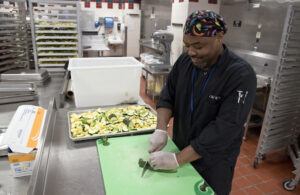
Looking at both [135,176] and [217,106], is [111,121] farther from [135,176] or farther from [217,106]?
[217,106]

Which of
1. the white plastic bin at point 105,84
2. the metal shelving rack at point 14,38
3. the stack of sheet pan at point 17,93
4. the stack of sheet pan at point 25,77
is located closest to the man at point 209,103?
the white plastic bin at point 105,84

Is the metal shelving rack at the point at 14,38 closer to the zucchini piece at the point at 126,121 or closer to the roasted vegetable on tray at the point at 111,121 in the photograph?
the roasted vegetable on tray at the point at 111,121

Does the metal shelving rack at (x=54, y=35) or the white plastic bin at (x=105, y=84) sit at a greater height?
the metal shelving rack at (x=54, y=35)

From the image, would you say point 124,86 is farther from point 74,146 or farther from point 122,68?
point 74,146

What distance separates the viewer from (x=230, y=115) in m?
1.15

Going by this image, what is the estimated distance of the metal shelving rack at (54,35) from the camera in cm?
262

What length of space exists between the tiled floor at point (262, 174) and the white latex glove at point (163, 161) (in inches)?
68.1

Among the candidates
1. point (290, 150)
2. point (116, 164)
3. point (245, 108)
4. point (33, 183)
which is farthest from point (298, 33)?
point (33, 183)

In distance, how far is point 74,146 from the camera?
4.61 ft

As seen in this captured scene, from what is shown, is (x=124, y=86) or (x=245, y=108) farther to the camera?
(x=124, y=86)

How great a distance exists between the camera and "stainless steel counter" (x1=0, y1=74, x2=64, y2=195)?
1.06 meters

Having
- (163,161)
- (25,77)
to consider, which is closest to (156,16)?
(25,77)

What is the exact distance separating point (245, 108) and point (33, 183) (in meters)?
1.07

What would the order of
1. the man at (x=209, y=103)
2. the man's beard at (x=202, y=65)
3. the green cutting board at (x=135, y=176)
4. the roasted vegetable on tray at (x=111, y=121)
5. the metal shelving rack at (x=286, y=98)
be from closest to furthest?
the green cutting board at (x=135, y=176) → the man at (x=209, y=103) → the man's beard at (x=202, y=65) → the roasted vegetable on tray at (x=111, y=121) → the metal shelving rack at (x=286, y=98)
